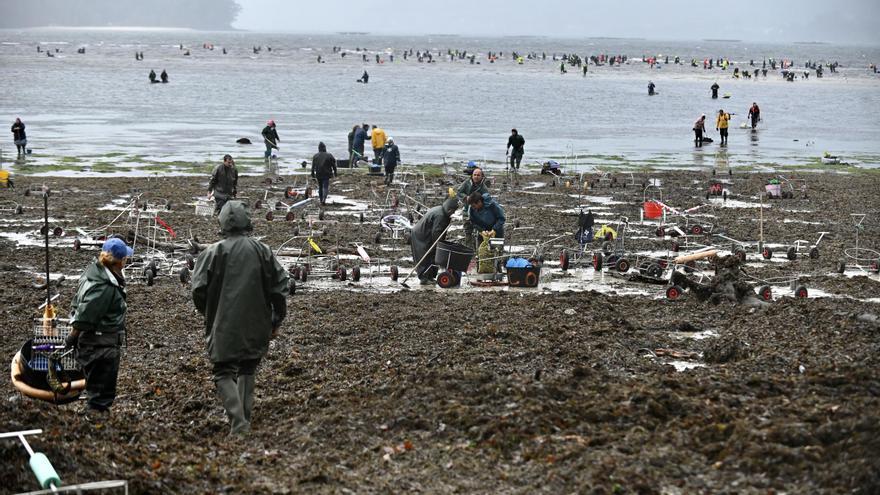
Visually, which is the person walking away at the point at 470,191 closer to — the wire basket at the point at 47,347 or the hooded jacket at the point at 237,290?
the wire basket at the point at 47,347

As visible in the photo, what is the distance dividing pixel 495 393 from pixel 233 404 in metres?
2.06

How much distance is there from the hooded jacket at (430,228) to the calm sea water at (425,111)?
68.9 feet

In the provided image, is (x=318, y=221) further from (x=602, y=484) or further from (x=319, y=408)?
(x=602, y=484)

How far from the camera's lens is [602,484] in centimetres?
749

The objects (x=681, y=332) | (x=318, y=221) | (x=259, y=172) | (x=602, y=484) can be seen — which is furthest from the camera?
(x=259, y=172)

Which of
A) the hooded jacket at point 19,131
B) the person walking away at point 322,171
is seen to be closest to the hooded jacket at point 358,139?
the person walking away at point 322,171

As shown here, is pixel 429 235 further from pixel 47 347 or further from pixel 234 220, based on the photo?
pixel 234 220

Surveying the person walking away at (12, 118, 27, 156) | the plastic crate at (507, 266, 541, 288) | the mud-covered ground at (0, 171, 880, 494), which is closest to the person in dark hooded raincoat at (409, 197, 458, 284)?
the mud-covered ground at (0, 171, 880, 494)

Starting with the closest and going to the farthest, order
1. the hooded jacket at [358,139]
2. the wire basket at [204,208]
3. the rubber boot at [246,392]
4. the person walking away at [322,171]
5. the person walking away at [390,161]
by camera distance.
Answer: the rubber boot at [246,392] < the wire basket at [204,208] < the person walking away at [322,171] < the person walking away at [390,161] < the hooded jacket at [358,139]

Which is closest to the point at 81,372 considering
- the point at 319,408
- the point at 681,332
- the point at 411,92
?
the point at 319,408

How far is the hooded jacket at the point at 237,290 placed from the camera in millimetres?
9266

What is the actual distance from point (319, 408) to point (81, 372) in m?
1.97

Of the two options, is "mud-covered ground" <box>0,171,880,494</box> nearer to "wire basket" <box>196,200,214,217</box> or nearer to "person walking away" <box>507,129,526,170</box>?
"wire basket" <box>196,200,214,217</box>

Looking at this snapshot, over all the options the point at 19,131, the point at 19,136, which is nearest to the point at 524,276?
the point at 19,131
